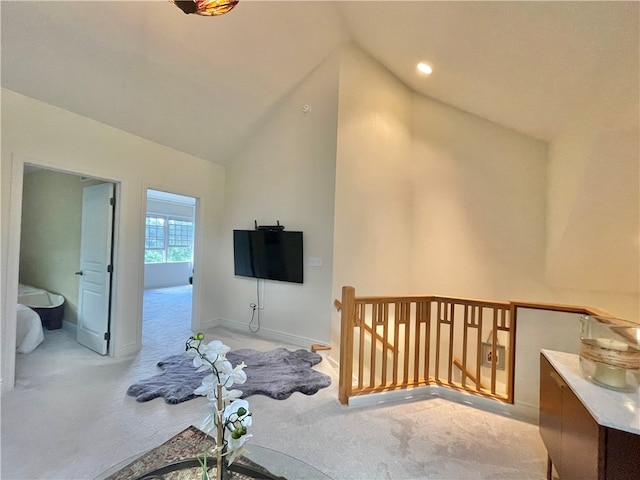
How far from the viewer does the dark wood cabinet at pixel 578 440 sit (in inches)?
43.1

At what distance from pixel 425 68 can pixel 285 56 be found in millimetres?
1768

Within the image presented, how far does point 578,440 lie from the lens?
1.30 metres

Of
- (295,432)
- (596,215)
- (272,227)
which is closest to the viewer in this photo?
(295,432)

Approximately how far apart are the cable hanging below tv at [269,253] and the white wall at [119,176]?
619mm

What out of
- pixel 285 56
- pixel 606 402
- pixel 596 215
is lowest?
pixel 606 402

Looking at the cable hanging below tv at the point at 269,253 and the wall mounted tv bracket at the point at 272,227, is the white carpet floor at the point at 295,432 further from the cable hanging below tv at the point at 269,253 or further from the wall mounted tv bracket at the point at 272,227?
the wall mounted tv bracket at the point at 272,227

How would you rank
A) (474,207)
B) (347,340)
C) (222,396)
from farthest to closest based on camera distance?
(474,207) → (347,340) → (222,396)

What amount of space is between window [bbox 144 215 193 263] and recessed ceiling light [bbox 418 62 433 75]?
815 centimetres

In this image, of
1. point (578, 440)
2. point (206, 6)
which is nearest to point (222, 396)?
point (578, 440)

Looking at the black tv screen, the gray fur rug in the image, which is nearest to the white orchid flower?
the gray fur rug

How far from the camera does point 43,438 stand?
80.7 inches

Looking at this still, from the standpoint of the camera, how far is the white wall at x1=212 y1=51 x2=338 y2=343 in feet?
13.0

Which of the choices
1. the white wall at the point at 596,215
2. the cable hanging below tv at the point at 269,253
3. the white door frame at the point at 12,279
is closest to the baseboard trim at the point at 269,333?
the cable hanging below tv at the point at 269,253

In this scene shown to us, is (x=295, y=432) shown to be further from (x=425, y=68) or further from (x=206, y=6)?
(x=425, y=68)
